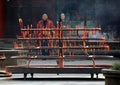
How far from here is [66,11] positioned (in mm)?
27859

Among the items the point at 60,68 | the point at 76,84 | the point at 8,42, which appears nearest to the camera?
the point at 76,84

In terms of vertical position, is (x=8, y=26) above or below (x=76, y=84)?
above

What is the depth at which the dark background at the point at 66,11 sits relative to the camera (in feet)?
90.8

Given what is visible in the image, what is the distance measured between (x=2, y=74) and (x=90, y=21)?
42.3 feet

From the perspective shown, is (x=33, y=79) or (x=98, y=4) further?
(x=98, y=4)

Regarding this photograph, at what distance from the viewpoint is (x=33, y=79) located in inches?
559

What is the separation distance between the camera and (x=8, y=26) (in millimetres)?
28281

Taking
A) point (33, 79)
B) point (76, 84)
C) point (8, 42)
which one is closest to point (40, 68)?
point (33, 79)

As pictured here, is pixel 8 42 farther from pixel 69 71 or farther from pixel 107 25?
pixel 69 71

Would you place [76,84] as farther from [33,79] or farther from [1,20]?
[1,20]

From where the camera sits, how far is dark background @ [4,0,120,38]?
27.7 metres

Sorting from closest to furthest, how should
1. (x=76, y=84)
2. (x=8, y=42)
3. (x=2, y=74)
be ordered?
(x=76, y=84), (x=2, y=74), (x=8, y=42)

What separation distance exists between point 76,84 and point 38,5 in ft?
51.6

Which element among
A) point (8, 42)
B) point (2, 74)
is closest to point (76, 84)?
point (2, 74)
